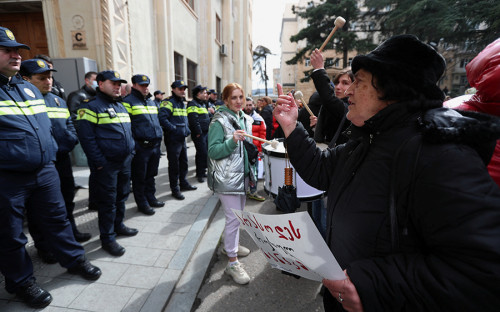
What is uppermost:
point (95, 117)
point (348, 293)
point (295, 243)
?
point (95, 117)

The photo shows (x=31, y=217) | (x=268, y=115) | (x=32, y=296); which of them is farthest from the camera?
(x=268, y=115)

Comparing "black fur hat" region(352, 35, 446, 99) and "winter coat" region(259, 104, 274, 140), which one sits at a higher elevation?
"black fur hat" region(352, 35, 446, 99)

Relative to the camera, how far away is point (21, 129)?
213 centimetres

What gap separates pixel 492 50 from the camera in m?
1.12

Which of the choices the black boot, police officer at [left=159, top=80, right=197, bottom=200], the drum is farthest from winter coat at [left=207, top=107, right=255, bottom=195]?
police officer at [left=159, top=80, right=197, bottom=200]

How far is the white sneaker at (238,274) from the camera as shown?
9.25 feet

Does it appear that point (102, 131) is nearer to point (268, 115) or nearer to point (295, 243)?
point (295, 243)

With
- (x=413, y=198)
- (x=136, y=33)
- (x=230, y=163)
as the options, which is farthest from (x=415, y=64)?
(x=136, y=33)

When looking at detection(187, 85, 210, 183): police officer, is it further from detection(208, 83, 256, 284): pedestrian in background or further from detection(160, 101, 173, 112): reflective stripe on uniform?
detection(208, 83, 256, 284): pedestrian in background

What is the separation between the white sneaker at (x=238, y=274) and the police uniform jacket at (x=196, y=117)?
3.99 metres

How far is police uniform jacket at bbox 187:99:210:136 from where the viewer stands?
20.7ft

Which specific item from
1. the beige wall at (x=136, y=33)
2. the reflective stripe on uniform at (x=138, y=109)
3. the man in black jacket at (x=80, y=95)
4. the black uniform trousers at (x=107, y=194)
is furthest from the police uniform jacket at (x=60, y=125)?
the beige wall at (x=136, y=33)

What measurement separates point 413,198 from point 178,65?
38.9 ft

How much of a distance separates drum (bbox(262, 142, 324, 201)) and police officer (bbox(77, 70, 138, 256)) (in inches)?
69.4
